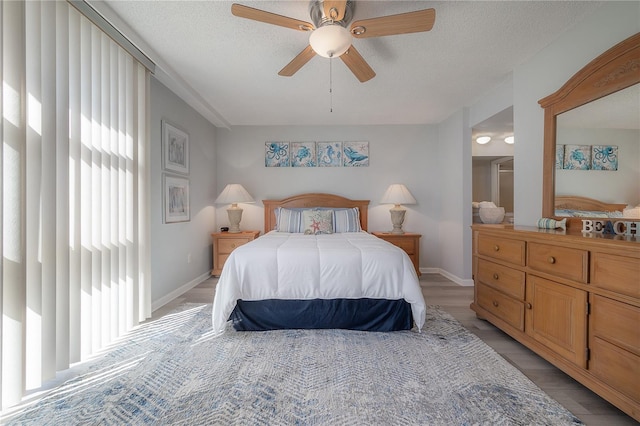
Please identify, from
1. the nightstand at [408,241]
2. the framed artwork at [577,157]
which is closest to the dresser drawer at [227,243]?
the nightstand at [408,241]

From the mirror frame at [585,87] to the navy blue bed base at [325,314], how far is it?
5.05 ft

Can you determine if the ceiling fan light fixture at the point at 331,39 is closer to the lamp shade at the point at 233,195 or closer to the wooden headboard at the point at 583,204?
the wooden headboard at the point at 583,204

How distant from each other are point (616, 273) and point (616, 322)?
240mm

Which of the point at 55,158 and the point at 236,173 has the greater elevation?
the point at 236,173

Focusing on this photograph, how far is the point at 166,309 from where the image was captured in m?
2.72

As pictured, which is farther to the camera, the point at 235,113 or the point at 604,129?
the point at 235,113

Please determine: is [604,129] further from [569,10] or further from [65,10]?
[65,10]

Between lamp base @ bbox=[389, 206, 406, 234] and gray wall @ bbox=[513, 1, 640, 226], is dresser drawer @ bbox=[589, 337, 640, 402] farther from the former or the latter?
lamp base @ bbox=[389, 206, 406, 234]

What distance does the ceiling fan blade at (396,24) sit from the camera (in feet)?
5.17

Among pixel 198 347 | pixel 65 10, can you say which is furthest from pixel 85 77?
pixel 198 347

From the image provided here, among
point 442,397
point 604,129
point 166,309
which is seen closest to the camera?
point 442,397

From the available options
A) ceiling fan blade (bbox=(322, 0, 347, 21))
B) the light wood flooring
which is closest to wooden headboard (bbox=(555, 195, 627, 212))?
the light wood flooring

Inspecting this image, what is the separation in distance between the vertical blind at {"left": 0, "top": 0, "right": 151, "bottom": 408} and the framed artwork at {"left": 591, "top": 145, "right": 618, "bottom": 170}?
348 centimetres

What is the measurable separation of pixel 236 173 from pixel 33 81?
2.92 metres
